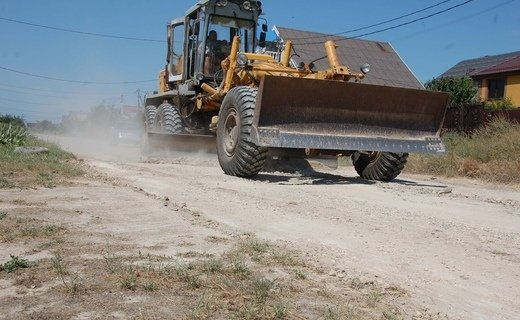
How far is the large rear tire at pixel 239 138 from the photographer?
28.1 feet

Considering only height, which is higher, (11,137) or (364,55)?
(364,55)

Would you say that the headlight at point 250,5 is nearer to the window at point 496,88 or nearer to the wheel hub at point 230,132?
the wheel hub at point 230,132

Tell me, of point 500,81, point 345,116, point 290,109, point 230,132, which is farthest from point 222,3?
point 500,81

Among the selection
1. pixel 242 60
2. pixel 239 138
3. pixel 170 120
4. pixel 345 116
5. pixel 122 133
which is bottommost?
pixel 122 133

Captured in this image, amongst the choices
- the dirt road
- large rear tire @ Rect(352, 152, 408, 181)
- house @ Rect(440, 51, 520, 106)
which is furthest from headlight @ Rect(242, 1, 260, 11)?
→ house @ Rect(440, 51, 520, 106)

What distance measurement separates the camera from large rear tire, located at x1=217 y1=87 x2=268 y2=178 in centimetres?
857

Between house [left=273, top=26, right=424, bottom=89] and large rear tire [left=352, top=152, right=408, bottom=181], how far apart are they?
892 inches

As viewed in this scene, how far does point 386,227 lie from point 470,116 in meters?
15.5

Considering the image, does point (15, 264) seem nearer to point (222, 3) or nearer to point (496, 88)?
point (222, 3)

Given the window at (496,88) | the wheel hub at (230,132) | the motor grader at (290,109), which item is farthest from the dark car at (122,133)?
the window at (496,88)

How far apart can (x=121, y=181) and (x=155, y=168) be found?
2567 millimetres

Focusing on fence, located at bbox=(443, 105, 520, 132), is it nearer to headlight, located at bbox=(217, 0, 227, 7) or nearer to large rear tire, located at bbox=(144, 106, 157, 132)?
headlight, located at bbox=(217, 0, 227, 7)

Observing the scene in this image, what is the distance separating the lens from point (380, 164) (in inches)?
387

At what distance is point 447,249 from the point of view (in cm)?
446
